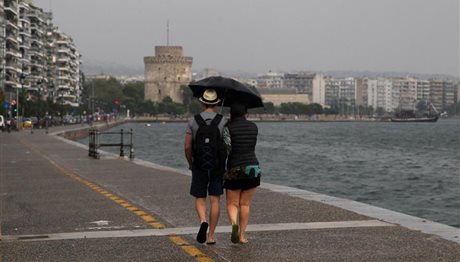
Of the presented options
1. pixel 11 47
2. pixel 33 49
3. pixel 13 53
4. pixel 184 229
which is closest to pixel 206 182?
pixel 184 229

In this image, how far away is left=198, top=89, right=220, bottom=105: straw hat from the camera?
984cm

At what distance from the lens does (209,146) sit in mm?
9695

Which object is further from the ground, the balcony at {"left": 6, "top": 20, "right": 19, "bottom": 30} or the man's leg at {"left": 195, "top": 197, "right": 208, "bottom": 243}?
the balcony at {"left": 6, "top": 20, "right": 19, "bottom": 30}

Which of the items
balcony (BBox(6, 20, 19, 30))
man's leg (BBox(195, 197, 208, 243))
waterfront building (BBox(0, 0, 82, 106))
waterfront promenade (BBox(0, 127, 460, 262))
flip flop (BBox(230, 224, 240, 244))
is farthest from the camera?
waterfront building (BBox(0, 0, 82, 106))

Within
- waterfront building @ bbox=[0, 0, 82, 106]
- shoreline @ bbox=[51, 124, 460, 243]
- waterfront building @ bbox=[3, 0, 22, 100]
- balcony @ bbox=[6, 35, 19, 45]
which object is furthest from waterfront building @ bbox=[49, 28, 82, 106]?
shoreline @ bbox=[51, 124, 460, 243]

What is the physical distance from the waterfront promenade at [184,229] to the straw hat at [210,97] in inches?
68.3

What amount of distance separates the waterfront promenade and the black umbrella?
1.76 meters

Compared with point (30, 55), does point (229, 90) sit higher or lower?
lower

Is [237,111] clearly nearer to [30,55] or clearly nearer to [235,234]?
[235,234]

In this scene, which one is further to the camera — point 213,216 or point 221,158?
point 213,216

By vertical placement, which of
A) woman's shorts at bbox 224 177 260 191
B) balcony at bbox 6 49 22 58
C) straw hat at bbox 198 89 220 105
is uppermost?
balcony at bbox 6 49 22 58

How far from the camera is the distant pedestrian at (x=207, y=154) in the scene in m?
9.72

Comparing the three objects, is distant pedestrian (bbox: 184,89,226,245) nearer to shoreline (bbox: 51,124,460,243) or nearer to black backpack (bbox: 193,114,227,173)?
black backpack (bbox: 193,114,227,173)

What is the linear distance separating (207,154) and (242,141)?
45cm
